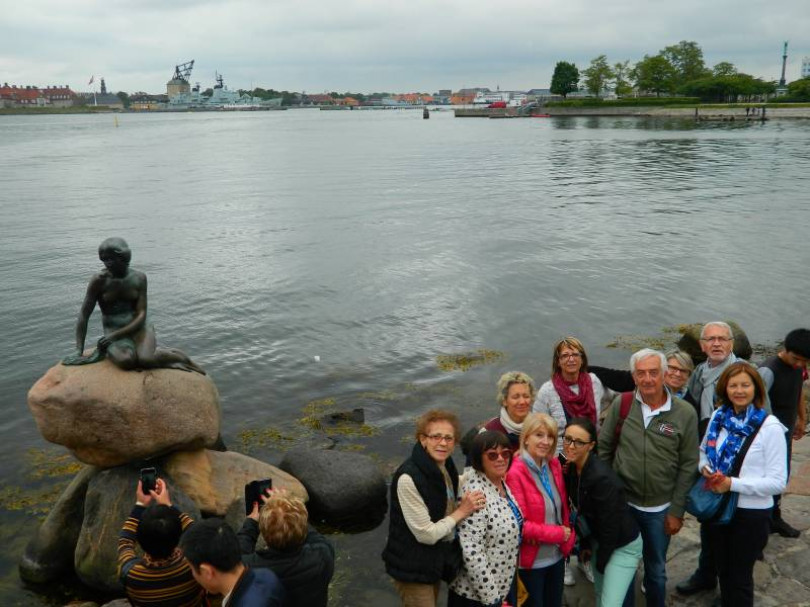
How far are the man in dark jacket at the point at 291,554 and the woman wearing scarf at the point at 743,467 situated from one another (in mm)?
3108

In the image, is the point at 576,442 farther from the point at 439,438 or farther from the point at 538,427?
the point at 439,438

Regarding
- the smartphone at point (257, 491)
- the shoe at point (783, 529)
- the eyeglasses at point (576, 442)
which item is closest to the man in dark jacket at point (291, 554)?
the smartphone at point (257, 491)

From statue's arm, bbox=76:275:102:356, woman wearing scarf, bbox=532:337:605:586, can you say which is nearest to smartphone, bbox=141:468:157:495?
statue's arm, bbox=76:275:102:356

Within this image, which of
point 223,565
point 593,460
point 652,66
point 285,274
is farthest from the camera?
point 652,66

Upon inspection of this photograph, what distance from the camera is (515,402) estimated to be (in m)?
6.52

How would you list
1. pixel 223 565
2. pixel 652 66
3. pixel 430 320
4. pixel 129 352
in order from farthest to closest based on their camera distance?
pixel 652 66 → pixel 430 320 → pixel 129 352 → pixel 223 565

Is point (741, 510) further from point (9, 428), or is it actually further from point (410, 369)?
point (9, 428)

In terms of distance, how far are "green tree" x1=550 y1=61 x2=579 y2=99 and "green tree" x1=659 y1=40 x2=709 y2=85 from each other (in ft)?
67.1

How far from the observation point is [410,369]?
51.1 ft

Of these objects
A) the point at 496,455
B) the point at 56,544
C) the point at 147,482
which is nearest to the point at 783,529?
the point at 496,455

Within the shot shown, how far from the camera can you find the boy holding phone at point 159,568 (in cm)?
493

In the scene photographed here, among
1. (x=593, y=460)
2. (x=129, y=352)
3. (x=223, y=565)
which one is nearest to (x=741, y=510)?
(x=593, y=460)

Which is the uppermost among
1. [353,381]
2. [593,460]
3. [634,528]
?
[593,460]

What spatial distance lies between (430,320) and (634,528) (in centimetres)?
1356
